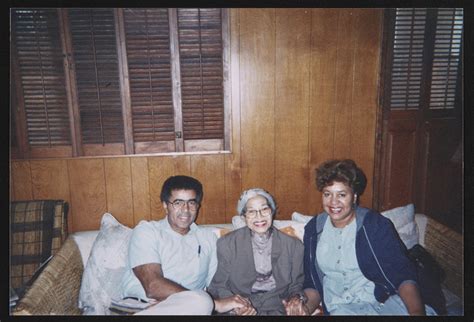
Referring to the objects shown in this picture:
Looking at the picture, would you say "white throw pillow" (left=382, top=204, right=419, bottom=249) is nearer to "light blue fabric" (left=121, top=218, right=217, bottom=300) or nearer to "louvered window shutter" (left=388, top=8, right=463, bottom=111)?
"louvered window shutter" (left=388, top=8, right=463, bottom=111)

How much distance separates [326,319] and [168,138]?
1.51 metres

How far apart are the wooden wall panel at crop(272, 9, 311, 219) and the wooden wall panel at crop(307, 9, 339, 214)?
4 centimetres

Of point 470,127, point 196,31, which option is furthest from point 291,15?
point 470,127

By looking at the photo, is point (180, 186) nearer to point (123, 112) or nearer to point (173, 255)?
point (173, 255)

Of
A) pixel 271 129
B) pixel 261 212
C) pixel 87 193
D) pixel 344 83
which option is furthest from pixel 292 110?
pixel 87 193

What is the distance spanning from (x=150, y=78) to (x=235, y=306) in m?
1.54

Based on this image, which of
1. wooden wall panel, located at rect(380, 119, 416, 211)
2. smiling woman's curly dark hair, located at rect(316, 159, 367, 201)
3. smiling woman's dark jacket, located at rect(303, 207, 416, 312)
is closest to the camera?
smiling woman's dark jacket, located at rect(303, 207, 416, 312)

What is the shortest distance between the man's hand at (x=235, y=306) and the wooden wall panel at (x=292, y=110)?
Result: 0.88m

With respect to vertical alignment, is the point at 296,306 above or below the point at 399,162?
below

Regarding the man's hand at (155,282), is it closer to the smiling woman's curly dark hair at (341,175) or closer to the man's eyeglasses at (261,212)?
the man's eyeglasses at (261,212)

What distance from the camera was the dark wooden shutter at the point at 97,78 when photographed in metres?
2.10

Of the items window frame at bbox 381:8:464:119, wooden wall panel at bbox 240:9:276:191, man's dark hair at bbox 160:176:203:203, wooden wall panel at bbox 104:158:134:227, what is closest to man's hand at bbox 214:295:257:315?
man's dark hair at bbox 160:176:203:203

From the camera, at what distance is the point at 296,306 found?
1734 millimetres

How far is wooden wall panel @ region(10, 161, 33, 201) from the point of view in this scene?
2209 mm
